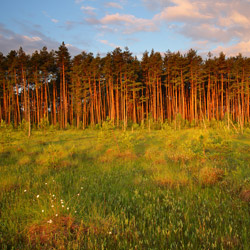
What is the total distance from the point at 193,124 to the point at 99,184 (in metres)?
27.3

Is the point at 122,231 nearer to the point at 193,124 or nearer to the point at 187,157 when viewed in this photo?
the point at 187,157

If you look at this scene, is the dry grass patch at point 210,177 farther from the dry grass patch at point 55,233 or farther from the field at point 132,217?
the dry grass patch at point 55,233

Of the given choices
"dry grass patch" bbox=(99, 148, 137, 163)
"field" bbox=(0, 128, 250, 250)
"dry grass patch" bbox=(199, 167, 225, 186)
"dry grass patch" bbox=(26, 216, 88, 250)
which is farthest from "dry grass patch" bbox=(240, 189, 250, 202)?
"dry grass patch" bbox=(99, 148, 137, 163)

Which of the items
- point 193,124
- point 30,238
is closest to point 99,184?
point 30,238

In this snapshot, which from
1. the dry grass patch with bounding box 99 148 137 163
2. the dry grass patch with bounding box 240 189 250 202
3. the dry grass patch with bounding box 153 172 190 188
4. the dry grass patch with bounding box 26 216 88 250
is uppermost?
the dry grass patch with bounding box 26 216 88 250

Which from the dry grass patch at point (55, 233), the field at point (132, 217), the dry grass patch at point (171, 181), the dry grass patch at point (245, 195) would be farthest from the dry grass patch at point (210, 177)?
the dry grass patch at point (55, 233)

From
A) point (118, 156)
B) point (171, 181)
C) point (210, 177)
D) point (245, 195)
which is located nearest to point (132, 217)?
point (171, 181)

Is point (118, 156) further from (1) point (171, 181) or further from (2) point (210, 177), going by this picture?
(2) point (210, 177)

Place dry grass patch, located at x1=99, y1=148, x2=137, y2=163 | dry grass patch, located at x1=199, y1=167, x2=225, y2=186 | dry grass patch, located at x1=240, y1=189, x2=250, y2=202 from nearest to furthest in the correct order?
dry grass patch, located at x1=240, y1=189, x2=250, y2=202, dry grass patch, located at x1=199, y1=167, x2=225, y2=186, dry grass patch, located at x1=99, y1=148, x2=137, y2=163

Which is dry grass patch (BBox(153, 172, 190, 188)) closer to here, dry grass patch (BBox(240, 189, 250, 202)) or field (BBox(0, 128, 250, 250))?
field (BBox(0, 128, 250, 250))

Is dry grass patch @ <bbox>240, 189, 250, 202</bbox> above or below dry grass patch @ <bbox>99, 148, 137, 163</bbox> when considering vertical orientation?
above

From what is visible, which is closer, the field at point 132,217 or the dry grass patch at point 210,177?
the field at point 132,217

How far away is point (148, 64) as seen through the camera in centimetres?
3728

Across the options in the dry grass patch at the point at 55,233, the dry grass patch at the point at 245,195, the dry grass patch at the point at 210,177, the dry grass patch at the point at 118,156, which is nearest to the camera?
the dry grass patch at the point at 55,233
